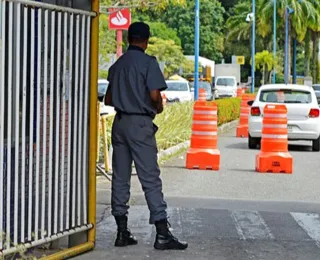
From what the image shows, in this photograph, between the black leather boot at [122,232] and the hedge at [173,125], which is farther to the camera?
the hedge at [173,125]

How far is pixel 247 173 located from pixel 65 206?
791 centimetres

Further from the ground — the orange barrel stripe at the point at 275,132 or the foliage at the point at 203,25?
the foliage at the point at 203,25

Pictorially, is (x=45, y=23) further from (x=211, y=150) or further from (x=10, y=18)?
(x=211, y=150)

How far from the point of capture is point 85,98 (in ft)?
24.0

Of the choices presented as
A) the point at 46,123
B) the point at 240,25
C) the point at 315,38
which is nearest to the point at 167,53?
the point at 315,38

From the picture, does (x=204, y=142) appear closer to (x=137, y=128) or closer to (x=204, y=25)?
(x=137, y=128)

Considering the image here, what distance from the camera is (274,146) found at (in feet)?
49.0

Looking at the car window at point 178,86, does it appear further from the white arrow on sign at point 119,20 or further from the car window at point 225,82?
the white arrow on sign at point 119,20

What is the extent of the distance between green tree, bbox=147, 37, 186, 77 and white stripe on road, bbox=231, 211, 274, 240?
150ft

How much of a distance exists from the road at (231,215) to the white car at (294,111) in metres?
3.50

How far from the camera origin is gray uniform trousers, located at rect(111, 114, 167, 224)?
751cm

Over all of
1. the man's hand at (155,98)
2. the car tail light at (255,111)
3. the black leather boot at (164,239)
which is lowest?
the black leather boot at (164,239)

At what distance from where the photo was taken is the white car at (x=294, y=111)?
1917cm

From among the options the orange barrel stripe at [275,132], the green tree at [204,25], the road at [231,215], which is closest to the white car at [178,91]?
the orange barrel stripe at [275,132]
